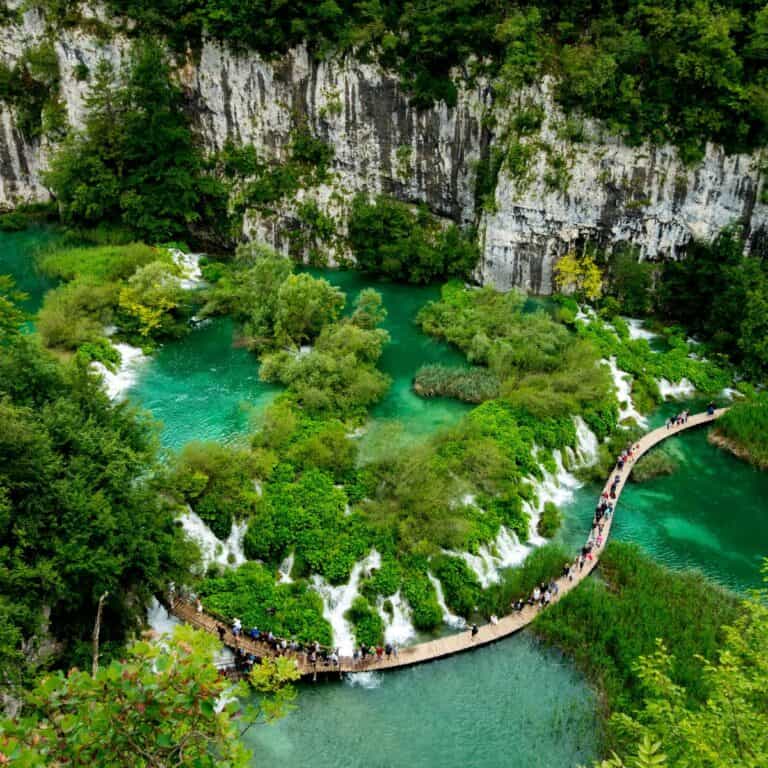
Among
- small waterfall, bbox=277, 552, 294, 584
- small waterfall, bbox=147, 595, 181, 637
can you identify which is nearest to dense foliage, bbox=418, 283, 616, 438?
small waterfall, bbox=277, 552, 294, 584

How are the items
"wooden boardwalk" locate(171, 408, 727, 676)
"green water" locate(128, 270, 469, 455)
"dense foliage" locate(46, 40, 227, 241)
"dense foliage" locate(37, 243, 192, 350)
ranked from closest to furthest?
1. "wooden boardwalk" locate(171, 408, 727, 676)
2. "green water" locate(128, 270, 469, 455)
3. "dense foliage" locate(37, 243, 192, 350)
4. "dense foliage" locate(46, 40, 227, 241)

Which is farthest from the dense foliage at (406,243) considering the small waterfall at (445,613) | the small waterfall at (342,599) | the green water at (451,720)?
the green water at (451,720)

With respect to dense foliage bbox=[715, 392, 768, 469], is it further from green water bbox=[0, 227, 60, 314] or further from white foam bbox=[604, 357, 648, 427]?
green water bbox=[0, 227, 60, 314]

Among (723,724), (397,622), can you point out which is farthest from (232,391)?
(723,724)

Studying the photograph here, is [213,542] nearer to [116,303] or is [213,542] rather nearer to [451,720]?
[451,720]

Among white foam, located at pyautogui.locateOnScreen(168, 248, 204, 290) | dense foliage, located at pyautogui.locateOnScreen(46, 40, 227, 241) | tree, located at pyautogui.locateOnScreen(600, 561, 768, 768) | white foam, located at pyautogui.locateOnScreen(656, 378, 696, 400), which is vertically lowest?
white foam, located at pyautogui.locateOnScreen(656, 378, 696, 400)

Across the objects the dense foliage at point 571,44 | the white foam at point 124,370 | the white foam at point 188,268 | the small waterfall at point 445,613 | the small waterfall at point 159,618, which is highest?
the dense foliage at point 571,44

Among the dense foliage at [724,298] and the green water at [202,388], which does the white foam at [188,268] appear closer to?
the green water at [202,388]
